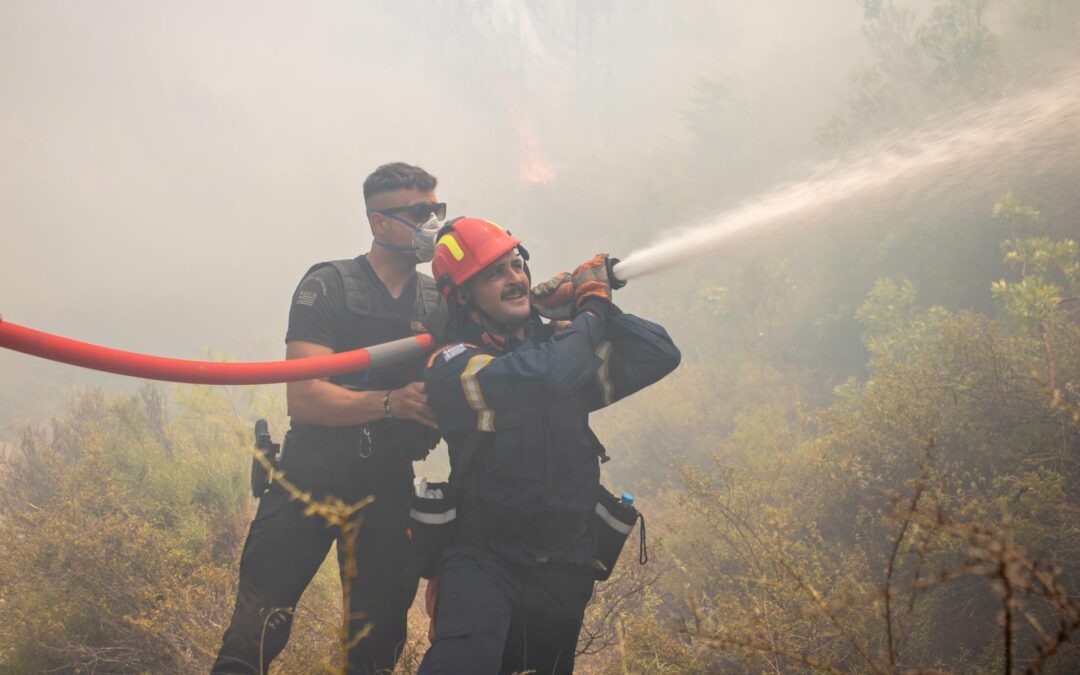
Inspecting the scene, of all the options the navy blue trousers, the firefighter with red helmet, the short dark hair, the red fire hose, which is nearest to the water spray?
the red fire hose

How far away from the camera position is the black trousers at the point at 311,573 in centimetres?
285

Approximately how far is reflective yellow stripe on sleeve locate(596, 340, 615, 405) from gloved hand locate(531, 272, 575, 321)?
261 mm

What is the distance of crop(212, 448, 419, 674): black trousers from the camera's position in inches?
112

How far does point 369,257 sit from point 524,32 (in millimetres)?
65530

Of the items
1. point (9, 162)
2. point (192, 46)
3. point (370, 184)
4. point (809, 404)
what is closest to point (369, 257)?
point (370, 184)

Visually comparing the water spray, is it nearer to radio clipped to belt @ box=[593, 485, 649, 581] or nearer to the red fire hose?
the red fire hose

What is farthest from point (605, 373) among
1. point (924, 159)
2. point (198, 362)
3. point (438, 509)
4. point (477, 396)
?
point (924, 159)

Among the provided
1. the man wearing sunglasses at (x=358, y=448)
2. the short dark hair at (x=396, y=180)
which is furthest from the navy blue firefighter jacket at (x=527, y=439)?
the short dark hair at (x=396, y=180)

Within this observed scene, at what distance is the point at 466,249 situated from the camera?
2865mm

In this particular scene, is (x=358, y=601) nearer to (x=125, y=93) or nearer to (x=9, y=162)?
(x=9, y=162)

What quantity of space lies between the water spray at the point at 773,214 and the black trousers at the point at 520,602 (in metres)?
1.18

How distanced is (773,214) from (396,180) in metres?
4.11

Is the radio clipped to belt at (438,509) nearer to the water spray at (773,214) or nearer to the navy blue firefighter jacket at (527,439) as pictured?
the navy blue firefighter jacket at (527,439)

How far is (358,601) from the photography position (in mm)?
3111
